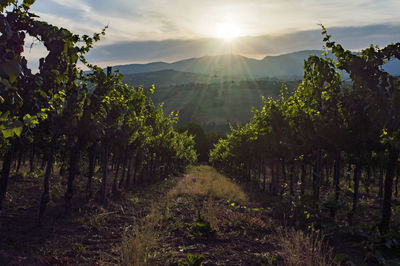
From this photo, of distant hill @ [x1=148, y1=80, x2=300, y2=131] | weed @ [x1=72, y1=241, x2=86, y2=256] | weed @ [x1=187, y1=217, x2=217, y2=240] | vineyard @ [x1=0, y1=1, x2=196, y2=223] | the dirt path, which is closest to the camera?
vineyard @ [x1=0, y1=1, x2=196, y2=223]

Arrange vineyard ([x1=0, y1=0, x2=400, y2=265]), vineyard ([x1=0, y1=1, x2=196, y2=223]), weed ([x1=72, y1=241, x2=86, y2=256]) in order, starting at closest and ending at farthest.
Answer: vineyard ([x1=0, y1=1, x2=196, y2=223])
vineyard ([x1=0, y1=0, x2=400, y2=265])
weed ([x1=72, y1=241, x2=86, y2=256])

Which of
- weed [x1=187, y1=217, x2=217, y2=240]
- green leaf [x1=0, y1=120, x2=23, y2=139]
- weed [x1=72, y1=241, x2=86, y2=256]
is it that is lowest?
weed [x1=187, y1=217, x2=217, y2=240]

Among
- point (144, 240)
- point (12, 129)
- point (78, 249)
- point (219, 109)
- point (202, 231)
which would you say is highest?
point (12, 129)

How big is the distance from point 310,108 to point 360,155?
2.19m

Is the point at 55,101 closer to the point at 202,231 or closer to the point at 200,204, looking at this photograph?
the point at 202,231

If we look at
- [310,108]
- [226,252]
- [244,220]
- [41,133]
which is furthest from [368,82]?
[41,133]

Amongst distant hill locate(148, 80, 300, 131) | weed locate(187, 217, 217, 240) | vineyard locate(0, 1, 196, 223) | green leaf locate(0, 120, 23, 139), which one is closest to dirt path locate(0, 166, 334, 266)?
weed locate(187, 217, 217, 240)

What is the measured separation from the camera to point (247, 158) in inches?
1216

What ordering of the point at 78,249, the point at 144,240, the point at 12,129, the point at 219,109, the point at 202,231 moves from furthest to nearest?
the point at 219,109 → the point at 202,231 → the point at 78,249 → the point at 144,240 → the point at 12,129

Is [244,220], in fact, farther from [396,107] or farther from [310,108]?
[396,107]

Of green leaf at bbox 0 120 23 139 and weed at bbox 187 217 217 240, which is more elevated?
green leaf at bbox 0 120 23 139

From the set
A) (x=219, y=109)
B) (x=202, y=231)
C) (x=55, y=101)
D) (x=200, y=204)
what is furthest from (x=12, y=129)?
(x=219, y=109)

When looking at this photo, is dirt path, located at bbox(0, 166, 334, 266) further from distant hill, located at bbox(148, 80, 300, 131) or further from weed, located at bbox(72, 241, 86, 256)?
distant hill, located at bbox(148, 80, 300, 131)

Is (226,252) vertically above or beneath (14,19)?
beneath
